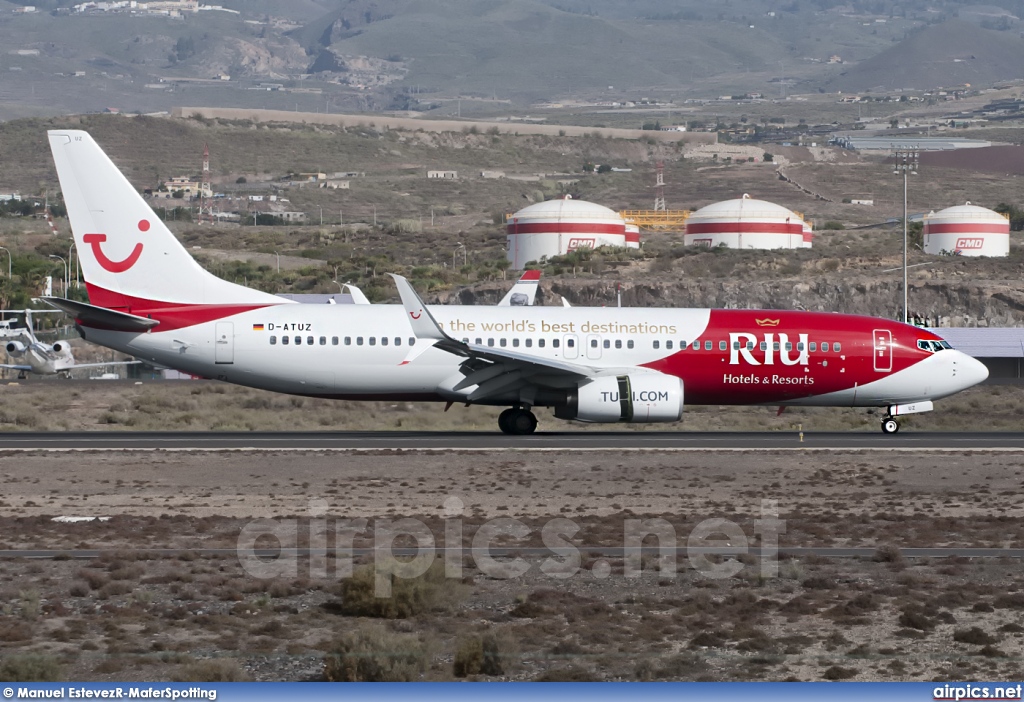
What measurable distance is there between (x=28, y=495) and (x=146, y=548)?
6102 millimetres

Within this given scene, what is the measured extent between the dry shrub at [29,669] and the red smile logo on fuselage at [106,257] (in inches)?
938

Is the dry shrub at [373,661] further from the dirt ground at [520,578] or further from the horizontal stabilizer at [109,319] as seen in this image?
the horizontal stabilizer at [109,319]

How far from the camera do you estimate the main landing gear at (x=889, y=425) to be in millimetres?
38562

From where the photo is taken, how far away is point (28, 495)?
2603 centimetres

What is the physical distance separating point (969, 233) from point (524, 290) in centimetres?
7805

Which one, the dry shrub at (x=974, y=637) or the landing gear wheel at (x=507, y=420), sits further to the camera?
the landing gear wheel at (x=507, y=420)

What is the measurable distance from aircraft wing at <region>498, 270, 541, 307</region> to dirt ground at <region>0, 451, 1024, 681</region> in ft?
38.2

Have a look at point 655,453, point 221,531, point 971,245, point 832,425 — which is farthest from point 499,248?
point 221,531

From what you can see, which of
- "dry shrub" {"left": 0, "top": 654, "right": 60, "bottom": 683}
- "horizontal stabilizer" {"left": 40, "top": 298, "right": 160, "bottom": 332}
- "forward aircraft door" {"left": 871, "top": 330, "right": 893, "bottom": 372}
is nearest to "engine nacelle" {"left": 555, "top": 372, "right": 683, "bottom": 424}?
"forward aircraft door" {"left": 871, "top": 330, "right": 893, "bottom": 372}

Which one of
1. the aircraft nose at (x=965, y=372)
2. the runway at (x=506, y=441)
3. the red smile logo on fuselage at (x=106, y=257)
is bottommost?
the runway at (x=506, y=441)

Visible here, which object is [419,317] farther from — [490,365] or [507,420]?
[507,420]

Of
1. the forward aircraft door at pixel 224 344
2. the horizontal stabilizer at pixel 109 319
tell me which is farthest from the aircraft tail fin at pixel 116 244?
the forward aircraft door at pixel 224 344

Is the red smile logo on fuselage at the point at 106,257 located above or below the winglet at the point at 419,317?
above
